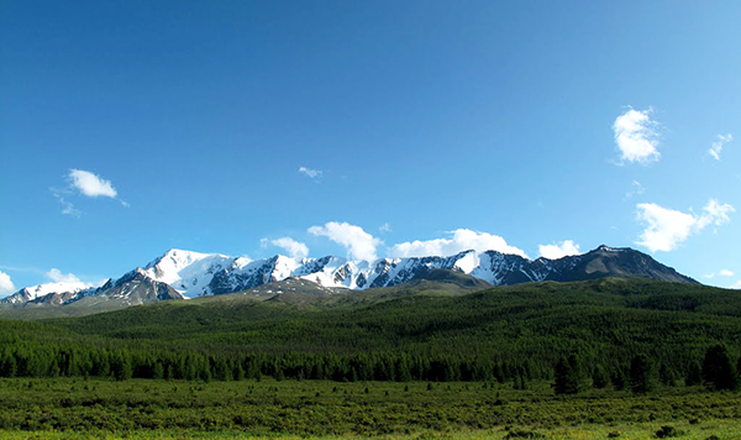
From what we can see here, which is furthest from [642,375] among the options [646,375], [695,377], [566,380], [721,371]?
[695,377]

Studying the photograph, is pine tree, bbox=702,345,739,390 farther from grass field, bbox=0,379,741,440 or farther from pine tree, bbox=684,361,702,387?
grass field, bbox=0,379,741,440

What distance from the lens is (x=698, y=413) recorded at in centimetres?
4269

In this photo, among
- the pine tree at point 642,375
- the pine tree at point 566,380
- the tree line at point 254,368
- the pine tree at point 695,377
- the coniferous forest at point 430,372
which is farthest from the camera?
the tree line at point 254,368

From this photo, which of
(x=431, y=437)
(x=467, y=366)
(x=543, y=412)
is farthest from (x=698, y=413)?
(x=467, y=366)

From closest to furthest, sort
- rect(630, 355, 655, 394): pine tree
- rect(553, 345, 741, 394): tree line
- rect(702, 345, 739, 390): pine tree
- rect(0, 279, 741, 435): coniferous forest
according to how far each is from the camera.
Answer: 1. rect(0, 279, 741, 435): coniferous forest
2. rect(702, 345, 739, 390): pine tree
3. rect(553, 345, 741, 394): tree line
4. rect(630, 355, 655, 394): pine tree

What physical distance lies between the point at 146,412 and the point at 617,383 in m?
82.2

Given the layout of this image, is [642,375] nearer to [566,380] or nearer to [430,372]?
[566,380]

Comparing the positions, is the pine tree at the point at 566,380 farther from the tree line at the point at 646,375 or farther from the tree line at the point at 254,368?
the tree line at the point at 254,368

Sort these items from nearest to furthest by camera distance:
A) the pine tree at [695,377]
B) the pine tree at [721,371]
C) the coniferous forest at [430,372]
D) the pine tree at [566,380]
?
the coniferous forest at [430,372] → the pine tree at [721,371] → the pine tree at [566,380] → the pine tree at [695,377]

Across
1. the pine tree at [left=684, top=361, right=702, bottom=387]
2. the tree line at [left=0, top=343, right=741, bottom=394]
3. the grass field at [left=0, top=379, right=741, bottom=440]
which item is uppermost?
the grass field at [left=0, top=379, right=741, bottom=440]

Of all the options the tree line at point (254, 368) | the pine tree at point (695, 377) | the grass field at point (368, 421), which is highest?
the grass field at point (368, 421)

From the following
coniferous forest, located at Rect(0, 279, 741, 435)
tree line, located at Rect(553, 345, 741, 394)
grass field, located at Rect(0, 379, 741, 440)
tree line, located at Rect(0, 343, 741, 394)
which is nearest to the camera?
grass field, located at Rect(0, 379, 741, 440)

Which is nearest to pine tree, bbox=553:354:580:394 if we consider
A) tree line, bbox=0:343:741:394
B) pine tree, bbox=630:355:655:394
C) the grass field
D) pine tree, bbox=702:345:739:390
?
pine tree, bbox=630:355:655:394

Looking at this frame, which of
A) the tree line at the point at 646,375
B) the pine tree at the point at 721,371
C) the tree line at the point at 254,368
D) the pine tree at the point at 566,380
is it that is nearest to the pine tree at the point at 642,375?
the tree line at the point at 646,375
